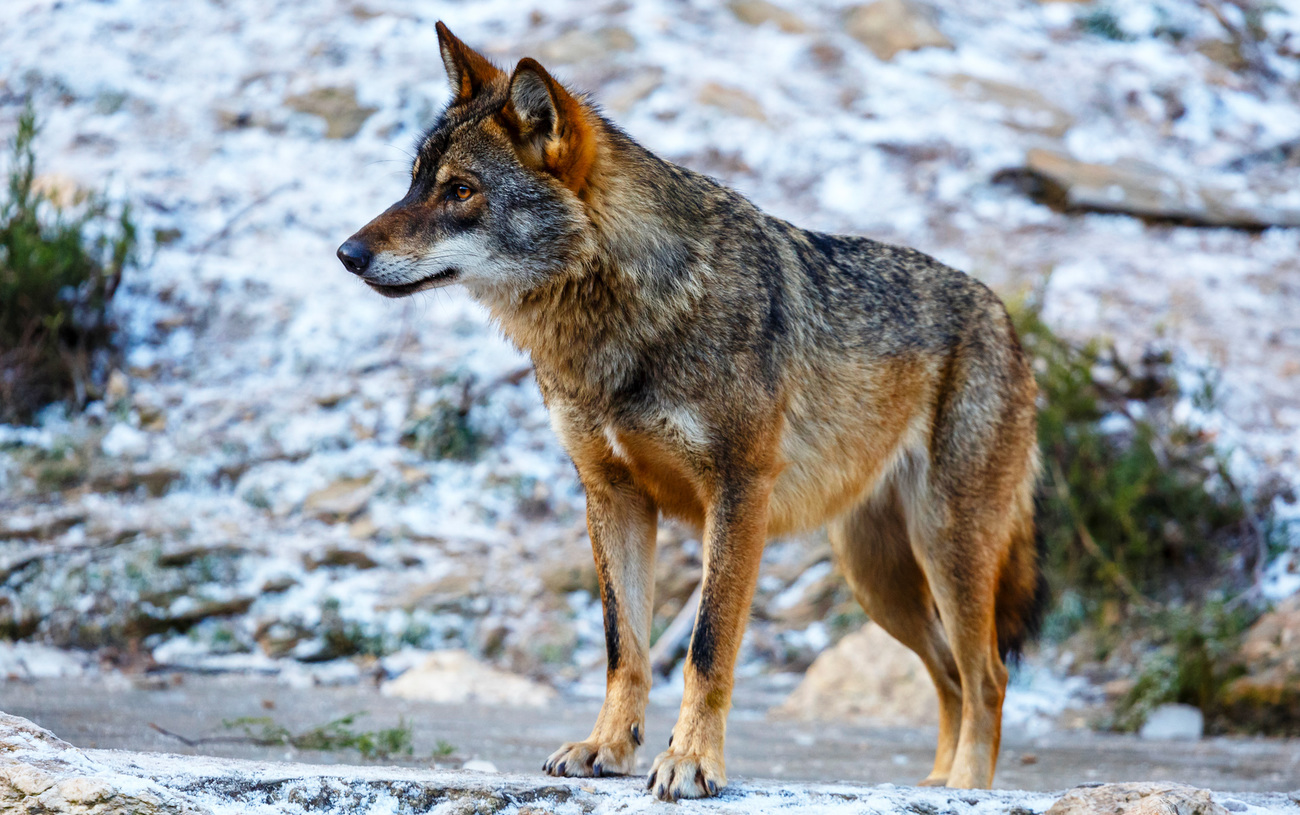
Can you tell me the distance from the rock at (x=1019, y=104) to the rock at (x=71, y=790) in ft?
41.4

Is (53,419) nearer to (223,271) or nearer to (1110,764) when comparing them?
(223,271)

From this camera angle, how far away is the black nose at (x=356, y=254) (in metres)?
3.33

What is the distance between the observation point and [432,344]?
10336 mm

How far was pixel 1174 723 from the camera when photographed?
6.36 meters

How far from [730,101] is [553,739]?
31.1 ft

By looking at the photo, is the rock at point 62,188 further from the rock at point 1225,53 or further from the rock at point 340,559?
the rock at point 1225,53

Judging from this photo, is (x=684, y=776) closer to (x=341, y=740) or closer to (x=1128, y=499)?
(x=341, y=740)

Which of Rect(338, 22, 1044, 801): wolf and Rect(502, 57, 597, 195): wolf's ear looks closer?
Rect(338, 22, 1044, 801): wolf

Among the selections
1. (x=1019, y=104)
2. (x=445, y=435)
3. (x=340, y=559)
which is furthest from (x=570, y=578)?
(x=1019, y=104)

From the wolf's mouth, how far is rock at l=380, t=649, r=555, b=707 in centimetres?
374

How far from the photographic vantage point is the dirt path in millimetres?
4523

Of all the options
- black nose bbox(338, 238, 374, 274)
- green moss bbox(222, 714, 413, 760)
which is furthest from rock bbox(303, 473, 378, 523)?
black nose bbox(338, 238, 374, 274)

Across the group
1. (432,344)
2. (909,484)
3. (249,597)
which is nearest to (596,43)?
(432,344)

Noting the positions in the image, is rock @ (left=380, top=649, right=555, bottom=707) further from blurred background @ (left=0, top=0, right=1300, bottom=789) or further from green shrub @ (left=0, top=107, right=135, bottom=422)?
green shrub @ (left=0, top=107, right=135, bottom=422)
